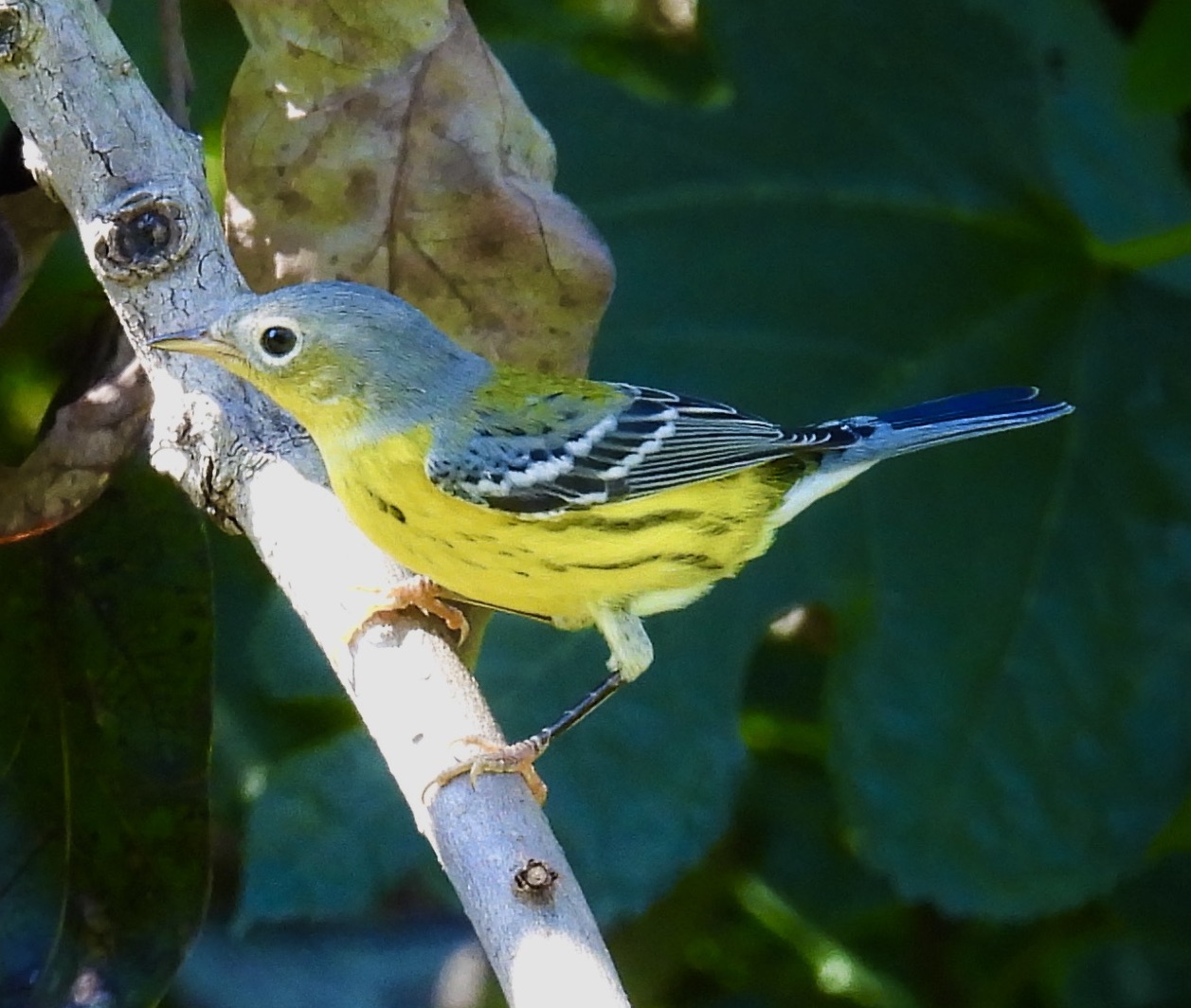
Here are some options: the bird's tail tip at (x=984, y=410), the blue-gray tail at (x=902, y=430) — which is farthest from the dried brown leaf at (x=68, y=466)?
the bird's tail tip at (x=984, y=410)

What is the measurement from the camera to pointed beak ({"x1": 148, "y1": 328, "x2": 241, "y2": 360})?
2.09 meters

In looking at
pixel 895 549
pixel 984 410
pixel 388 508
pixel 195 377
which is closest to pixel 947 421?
pixel 984 410

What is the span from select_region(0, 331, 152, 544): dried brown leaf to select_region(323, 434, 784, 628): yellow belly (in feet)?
1.07

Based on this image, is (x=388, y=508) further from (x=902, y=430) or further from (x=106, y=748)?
(x=902, y=430)

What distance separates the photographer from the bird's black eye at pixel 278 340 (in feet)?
7.59

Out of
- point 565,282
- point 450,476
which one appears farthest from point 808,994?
point 565,282

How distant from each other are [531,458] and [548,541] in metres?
0.13

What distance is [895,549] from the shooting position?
332 cm

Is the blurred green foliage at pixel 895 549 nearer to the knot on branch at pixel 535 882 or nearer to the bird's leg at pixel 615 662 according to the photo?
the bird's leg at pixel 615 662

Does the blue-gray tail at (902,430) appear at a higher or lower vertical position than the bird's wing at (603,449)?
lower

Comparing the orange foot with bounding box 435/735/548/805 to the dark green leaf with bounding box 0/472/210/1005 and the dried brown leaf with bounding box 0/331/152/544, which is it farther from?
the dried brown leaf with bounding box 0/331/152/544

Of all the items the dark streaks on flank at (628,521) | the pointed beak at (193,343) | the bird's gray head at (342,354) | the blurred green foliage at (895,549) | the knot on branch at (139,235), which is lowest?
the blurred green foliage at (895,549)

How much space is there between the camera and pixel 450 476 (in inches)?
98.7

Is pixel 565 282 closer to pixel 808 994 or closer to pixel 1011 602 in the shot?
pixel 1011 602
